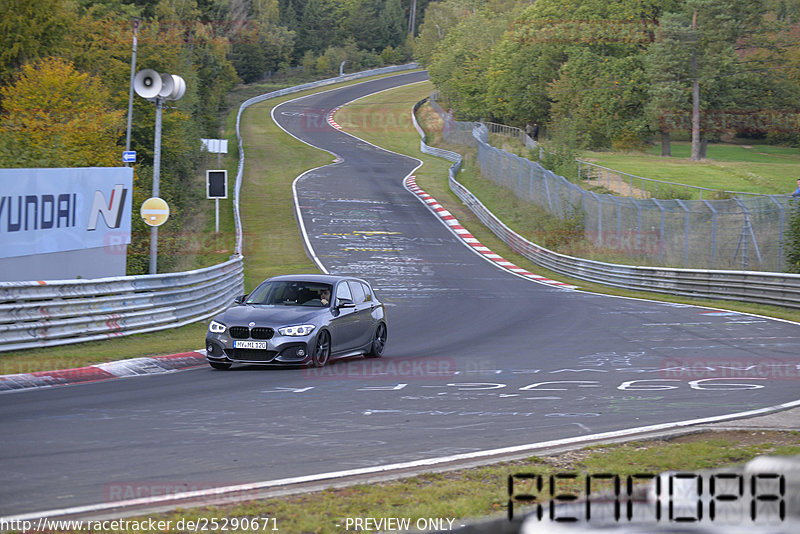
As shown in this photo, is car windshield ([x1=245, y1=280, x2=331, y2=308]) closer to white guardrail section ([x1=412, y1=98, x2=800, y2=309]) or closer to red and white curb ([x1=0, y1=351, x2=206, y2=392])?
red and white curb ([x1=0, y1=351, x2=206, y2=392])

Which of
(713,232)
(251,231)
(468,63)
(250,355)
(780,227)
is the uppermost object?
(468,63)

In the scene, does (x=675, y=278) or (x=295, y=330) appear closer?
(x=295, y=330)

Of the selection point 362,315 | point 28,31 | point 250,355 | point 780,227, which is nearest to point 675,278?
point 780,227

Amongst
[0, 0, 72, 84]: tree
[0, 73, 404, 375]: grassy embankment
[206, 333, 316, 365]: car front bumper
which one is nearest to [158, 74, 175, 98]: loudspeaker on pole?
[0, 73, 404, 375]: grassy embankment

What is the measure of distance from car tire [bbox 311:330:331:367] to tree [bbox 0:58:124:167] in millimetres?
19595

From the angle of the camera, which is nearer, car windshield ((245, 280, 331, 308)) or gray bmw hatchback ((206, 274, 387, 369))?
gray bmw hatchback ((206, 274, 387, 369))

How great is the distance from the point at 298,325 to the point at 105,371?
2.95 metres

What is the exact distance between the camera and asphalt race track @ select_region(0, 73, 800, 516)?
24.3ft

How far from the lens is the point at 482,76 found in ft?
289

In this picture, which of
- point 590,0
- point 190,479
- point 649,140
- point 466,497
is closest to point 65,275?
point 190,479

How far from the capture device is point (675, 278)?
2948 centimetres

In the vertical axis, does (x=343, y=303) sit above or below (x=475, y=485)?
below

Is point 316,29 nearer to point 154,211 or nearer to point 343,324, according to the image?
point 154,211

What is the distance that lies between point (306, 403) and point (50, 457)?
3775 mm
